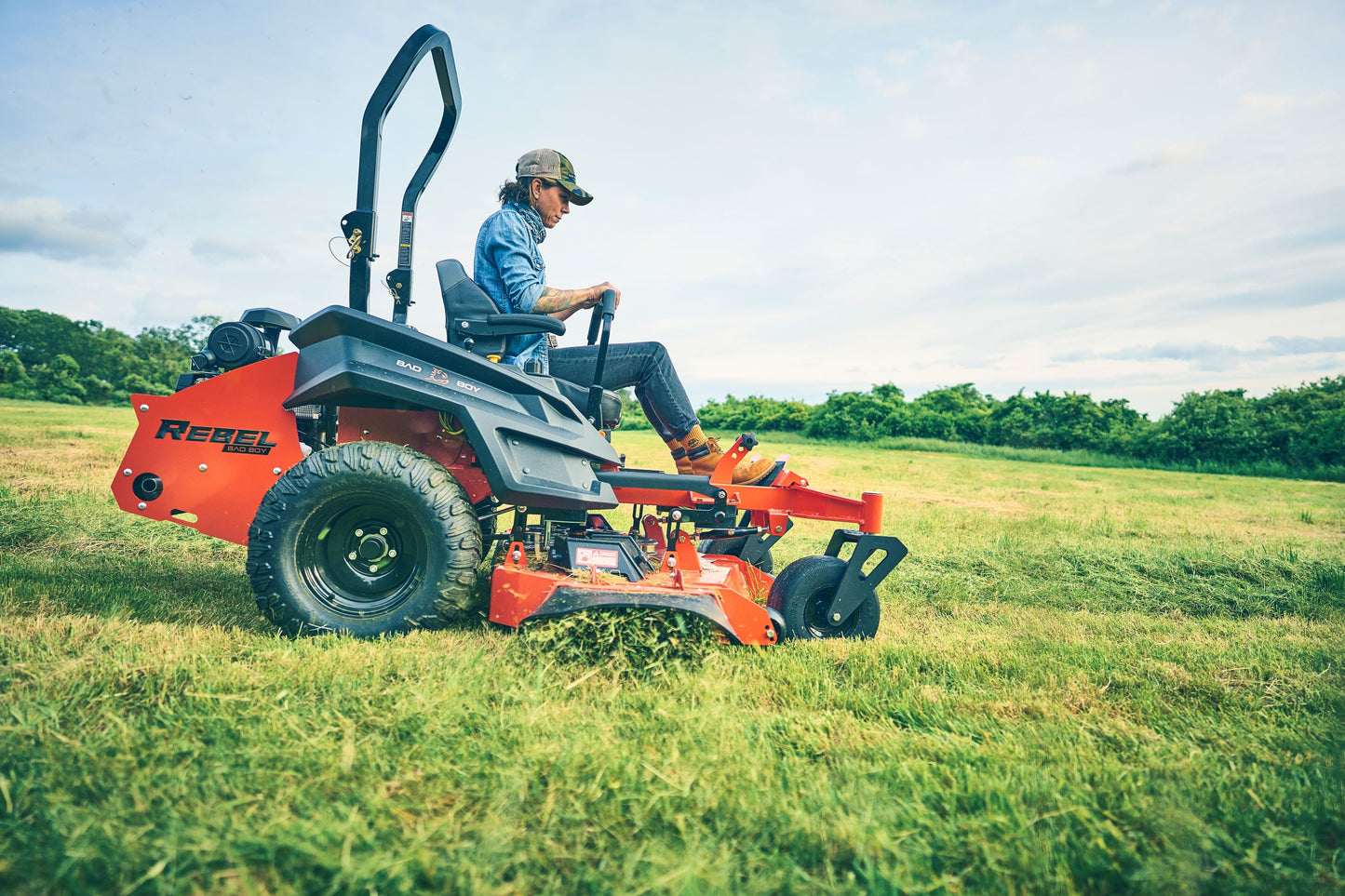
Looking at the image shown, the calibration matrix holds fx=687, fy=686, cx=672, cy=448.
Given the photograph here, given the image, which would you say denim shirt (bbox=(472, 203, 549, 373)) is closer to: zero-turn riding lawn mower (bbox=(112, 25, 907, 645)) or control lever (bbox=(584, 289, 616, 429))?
zero-turn riding lawn mower (bbox=(112, 25, 907, 645))

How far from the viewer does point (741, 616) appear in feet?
10.9

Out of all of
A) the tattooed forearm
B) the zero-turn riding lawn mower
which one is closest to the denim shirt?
the tattooed forearm

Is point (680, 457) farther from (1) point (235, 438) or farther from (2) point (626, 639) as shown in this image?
(1) point (235, 438)

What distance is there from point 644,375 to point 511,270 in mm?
985

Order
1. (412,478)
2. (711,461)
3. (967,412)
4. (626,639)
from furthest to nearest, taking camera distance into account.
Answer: (967,412), (711,461), (412,478), (626,639)

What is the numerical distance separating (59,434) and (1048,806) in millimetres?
15874

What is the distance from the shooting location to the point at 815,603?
3.92m

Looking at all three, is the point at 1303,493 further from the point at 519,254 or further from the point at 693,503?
the point at 519,254

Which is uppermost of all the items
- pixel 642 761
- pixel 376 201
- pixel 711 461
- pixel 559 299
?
pixel 376 201

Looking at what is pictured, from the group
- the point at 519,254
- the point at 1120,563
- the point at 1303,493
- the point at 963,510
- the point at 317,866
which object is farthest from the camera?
the point at 1303,493

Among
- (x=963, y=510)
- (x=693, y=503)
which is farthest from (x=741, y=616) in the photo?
(x=963, y=510)

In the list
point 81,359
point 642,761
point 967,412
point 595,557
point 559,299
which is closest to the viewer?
point 642,761

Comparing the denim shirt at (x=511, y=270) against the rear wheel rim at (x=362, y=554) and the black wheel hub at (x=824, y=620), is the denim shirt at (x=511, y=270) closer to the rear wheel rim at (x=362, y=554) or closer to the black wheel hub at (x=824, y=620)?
the rear wheel rim at (x=362, y=554)

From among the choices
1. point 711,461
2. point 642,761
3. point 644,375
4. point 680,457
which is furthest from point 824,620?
point 642,761
